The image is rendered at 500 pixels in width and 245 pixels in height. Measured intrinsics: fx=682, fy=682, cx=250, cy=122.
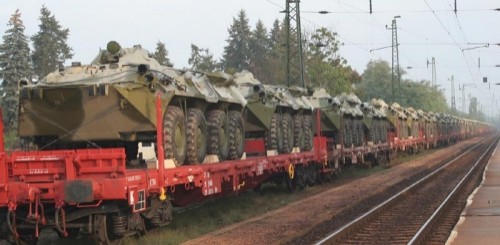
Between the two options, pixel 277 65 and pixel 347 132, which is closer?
pixel 347 132

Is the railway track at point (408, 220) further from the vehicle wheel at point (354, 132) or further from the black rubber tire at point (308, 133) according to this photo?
the vehicle wheel at point (354, 132)

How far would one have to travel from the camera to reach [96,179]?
9.09 metres

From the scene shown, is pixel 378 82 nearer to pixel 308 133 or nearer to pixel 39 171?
pixel 308 133

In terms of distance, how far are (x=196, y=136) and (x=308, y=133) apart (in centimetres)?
945

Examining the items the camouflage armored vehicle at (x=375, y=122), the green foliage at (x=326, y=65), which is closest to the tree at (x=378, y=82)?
the green foliage at (x=326, y=65)

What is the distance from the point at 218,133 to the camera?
→ 43.9 feet

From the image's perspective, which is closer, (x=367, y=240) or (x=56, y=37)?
(x=367, y=240)

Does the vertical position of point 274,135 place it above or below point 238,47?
below

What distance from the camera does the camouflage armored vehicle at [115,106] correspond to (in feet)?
34.9

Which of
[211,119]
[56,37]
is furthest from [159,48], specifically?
[211,119]

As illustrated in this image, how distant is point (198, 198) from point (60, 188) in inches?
166

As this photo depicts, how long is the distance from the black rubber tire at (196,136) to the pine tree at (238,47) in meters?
90.4

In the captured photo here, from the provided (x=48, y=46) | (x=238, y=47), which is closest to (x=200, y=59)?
(x=238, y=47)

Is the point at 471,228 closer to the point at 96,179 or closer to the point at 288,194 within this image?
the point at 96,179
